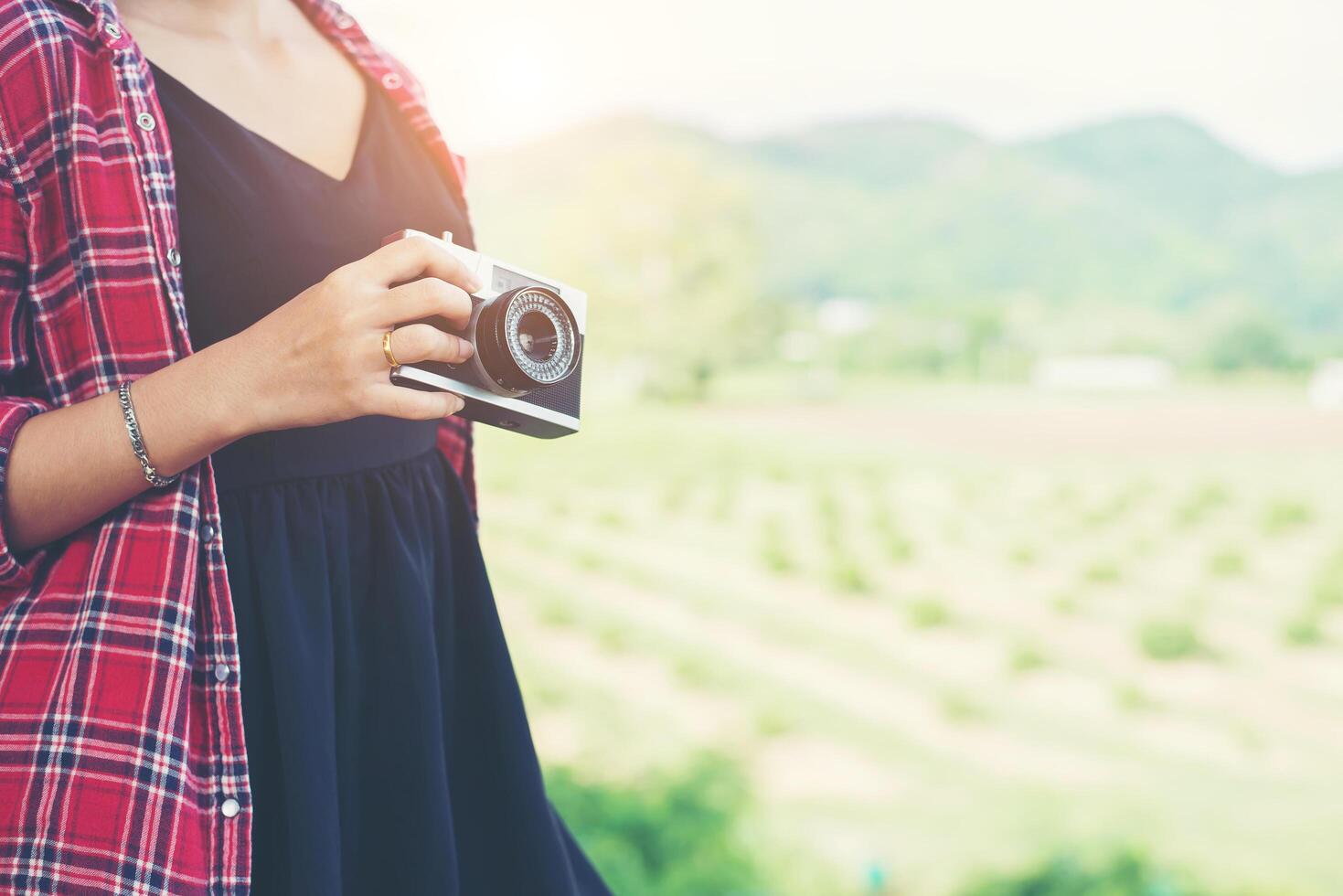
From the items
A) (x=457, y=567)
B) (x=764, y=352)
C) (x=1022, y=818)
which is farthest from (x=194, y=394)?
(x=764, y=352)

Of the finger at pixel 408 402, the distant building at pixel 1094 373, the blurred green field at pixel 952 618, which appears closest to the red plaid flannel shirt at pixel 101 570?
the finger at pixel 408 402

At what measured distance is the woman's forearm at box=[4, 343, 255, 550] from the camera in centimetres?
50

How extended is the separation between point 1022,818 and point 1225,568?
1438 millimetres

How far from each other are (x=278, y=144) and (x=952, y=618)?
10.8 feet

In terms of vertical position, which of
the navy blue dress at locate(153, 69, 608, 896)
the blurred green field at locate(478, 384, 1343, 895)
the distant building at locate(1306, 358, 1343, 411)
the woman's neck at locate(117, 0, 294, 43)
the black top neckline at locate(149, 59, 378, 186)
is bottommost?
the blurred green field at locate(478, 384, 1343, 895)

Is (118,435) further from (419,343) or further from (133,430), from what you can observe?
(419,343)

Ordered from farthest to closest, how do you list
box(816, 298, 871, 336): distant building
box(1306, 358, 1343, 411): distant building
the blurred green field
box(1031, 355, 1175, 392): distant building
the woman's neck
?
box(816, 298, 871, 336): distant building → box(1031, 355, 1175, 392): distant building → box(1306, 358, 1343, 411): distant building → the blurred green field → the woman's neck

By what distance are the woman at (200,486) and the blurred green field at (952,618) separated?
1.99m

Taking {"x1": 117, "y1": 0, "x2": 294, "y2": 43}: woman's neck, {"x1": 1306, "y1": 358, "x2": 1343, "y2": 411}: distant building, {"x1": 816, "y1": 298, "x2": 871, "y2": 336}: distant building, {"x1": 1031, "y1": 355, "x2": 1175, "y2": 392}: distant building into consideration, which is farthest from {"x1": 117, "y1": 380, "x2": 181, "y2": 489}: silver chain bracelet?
{"x1": 1306, "y1": 358, "x2": 1343, "y2": 411}: distant building

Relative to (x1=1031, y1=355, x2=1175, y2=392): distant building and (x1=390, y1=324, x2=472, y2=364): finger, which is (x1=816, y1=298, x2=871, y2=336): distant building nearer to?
(x1=1031, y1=355, x2=1175, y2=392): distant building

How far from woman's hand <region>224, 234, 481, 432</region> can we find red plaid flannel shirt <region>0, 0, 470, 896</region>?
73mm

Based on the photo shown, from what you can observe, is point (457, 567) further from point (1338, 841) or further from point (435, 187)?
point (1338, 841)

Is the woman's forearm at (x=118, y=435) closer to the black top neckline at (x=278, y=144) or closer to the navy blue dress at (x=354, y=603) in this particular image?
the navy blue dress at (x=354, y=603)

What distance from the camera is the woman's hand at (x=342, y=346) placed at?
49 centimetres
